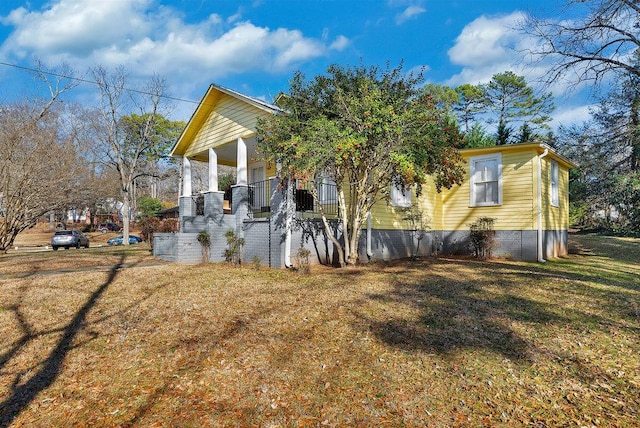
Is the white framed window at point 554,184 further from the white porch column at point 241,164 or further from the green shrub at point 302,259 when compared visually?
the white porch column at point 241,164

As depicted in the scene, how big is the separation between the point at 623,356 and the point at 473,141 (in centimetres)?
1610

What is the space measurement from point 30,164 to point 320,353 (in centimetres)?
1691

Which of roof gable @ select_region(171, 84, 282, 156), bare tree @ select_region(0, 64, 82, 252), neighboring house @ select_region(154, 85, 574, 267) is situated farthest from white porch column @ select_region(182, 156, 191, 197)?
bare tree @ select_region(0, 64, 82, 252)

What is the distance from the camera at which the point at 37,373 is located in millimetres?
3643

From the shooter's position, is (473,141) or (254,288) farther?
(473,141)

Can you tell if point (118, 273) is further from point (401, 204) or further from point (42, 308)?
point (401, 204)

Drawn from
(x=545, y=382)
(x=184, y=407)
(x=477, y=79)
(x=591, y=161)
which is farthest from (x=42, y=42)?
(x=477, y=79)

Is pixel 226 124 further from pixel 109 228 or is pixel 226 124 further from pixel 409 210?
pixel 109 228

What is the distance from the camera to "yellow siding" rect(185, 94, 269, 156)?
404 inches

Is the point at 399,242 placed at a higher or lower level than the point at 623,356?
higher

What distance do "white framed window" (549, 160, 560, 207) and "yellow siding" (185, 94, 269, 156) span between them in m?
9.98

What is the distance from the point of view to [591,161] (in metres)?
16.4

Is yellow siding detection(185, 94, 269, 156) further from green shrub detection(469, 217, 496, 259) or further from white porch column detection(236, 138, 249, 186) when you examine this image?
green shrub detection(469, 217, 496, 259)

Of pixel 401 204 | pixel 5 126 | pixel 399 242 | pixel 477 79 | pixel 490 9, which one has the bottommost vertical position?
pixel 399 242
